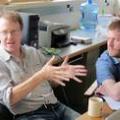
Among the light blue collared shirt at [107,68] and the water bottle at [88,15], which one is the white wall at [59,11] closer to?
the water bottle at [88,15]

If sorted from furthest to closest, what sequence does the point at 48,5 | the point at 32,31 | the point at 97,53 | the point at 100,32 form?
1. the point at 97,53
2. the point at 100,32
3. the point at 48,5
4. the point at 32,31

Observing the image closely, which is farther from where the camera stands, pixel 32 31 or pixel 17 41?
pixel 32 31

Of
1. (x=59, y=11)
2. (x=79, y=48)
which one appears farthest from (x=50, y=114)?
(x=59, y=11)

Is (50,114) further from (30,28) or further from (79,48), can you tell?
(79,48)

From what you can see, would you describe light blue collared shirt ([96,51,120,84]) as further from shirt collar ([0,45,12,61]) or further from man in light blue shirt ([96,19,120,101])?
shirt collar ([0,45,12,61])

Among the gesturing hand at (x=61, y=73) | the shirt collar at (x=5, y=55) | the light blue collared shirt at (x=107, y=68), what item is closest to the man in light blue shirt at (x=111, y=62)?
the light blue collared shirt at (x=107, y=68)

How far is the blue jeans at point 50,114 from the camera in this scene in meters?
1.99

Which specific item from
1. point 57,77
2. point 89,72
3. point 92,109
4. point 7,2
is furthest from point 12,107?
point 89,72

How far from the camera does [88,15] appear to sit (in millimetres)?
3928

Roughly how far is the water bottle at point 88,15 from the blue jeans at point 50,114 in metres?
1.89

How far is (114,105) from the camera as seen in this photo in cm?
165

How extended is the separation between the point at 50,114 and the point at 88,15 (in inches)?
85.1

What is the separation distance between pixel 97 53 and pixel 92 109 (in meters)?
2.41

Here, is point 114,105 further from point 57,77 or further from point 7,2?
point 7,2
